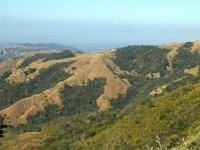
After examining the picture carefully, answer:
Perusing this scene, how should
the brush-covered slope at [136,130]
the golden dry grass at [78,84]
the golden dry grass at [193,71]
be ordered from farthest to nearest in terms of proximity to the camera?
the golden dry grass at [78,84] → the golden dry grass at [193,71] → the brush-covered slope at [136,130]

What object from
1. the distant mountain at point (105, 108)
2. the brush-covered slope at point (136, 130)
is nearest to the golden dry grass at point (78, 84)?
the distant mountain at point (105, 108)

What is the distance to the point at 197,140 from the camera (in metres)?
23.5

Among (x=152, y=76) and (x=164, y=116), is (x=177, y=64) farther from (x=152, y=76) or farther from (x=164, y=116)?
(x=164, y=116)

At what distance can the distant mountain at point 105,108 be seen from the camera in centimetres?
7575

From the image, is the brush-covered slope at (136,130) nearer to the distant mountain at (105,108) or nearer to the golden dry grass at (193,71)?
the distant mountain at (105,108)

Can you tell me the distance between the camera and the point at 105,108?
15538 centimetres

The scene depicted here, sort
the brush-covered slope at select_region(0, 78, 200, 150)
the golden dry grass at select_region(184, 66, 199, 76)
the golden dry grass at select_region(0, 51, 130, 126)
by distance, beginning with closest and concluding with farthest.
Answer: the brush-covered slope at select_region(0, 78, 200, 150) < the golden dry grass at select_region(184, 66, 199, 76) < the golden dry grass at select_region(0, 51, 130, 126)

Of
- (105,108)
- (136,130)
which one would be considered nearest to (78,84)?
(105,108)

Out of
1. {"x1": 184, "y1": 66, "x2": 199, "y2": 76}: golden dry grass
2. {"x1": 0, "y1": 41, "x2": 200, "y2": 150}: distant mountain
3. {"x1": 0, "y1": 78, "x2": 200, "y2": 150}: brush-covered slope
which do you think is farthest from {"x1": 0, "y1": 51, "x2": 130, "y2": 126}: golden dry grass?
{"x1": 0, "y1": 78, "x2": 200, "y2": 150}: brush-covered slope

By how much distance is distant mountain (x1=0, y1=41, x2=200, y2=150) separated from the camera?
75750 millimetres

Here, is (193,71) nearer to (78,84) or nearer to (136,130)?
(78,84)

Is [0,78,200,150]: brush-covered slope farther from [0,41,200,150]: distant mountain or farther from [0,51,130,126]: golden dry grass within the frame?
[0,51,130,126]: golden dry grass

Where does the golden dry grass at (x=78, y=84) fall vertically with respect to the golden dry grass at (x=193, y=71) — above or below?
below

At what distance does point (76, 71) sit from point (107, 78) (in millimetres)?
20178
